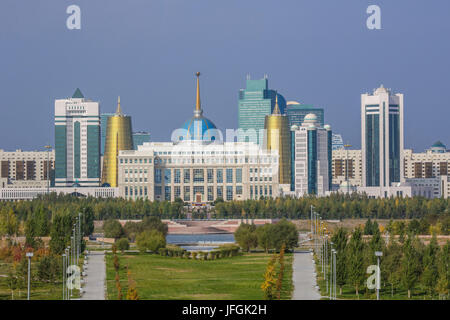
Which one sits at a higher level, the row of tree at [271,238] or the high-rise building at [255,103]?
the high-rise building at [255,103]

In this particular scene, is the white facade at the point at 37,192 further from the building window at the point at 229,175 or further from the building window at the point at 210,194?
the building window at the point at 229,175

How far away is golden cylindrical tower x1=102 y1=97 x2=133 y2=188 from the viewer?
409 ft

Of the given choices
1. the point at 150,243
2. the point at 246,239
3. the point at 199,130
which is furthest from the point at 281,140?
the point at 150,243

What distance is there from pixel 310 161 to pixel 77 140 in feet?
97.5

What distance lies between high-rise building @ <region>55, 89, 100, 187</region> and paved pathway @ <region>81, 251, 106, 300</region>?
78.3 m

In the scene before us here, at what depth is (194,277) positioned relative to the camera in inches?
1551

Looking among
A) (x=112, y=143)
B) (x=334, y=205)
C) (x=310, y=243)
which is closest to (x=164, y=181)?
(x=112, y=143)

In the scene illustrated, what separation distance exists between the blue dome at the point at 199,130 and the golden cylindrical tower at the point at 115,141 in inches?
603

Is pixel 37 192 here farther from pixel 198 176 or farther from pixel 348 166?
pixel 348 166

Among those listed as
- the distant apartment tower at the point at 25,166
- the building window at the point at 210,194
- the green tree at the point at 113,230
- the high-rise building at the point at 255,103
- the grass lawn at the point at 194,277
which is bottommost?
the grass lawn at the point at 194,277

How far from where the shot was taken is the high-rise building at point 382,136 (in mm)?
127688

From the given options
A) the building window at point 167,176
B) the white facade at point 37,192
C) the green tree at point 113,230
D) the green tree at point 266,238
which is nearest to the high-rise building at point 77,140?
the white facade at point 37,192
